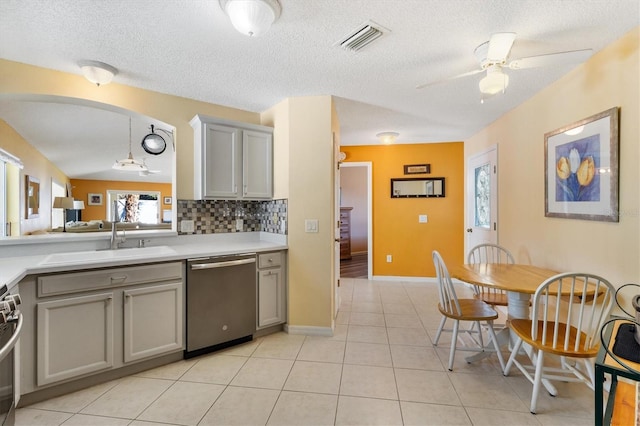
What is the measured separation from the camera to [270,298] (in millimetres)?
2797

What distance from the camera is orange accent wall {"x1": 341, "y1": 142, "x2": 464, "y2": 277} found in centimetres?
472

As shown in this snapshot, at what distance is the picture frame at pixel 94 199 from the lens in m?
9.30

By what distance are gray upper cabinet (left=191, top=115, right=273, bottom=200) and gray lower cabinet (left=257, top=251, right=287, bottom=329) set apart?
2.17 ft

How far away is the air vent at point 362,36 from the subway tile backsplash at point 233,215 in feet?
4.97

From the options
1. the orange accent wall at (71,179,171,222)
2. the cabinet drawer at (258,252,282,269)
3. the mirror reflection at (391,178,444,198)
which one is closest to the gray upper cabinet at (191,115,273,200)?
the cabinet drawer at (258,252,282,269)

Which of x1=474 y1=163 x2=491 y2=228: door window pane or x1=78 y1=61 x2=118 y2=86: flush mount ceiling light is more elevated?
x1=78 y1=61 x2=118 y2=86: flush mount ceiling light

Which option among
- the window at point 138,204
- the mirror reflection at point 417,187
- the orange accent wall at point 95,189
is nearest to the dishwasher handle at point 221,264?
the mirror reflection at point 417,187

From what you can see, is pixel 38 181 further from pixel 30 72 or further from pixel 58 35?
Answer: pixel 58 35

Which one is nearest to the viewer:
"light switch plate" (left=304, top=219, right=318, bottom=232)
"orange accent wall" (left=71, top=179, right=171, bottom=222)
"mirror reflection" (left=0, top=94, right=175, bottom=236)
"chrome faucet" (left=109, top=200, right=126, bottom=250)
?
"chrome faucet" (left=109, top=200, right=126, bottom=250)

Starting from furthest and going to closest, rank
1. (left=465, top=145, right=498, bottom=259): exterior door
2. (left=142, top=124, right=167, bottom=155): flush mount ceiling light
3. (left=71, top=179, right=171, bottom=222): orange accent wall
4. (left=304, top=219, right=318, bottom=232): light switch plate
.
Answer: (left=71, top=179, right=171, bottom=222): orange accent wall
(left=465, top=145, right=498, bottom=259): exterior door
(left=142, top=124, right=167, bottom=155): flush mount ceiling light
(left=304, top=219, right=318, bottom=232): light switch plate

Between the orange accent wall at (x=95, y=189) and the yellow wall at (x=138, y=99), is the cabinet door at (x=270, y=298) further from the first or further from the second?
the orange accent wall at (x=95, y=189)

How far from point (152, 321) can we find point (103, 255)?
63cm

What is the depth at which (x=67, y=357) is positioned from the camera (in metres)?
1.86

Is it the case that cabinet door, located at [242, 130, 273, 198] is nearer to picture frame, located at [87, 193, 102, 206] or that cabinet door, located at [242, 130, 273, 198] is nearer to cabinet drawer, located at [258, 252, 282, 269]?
cabinet drawer, located at [258, 252, 282, 269]
